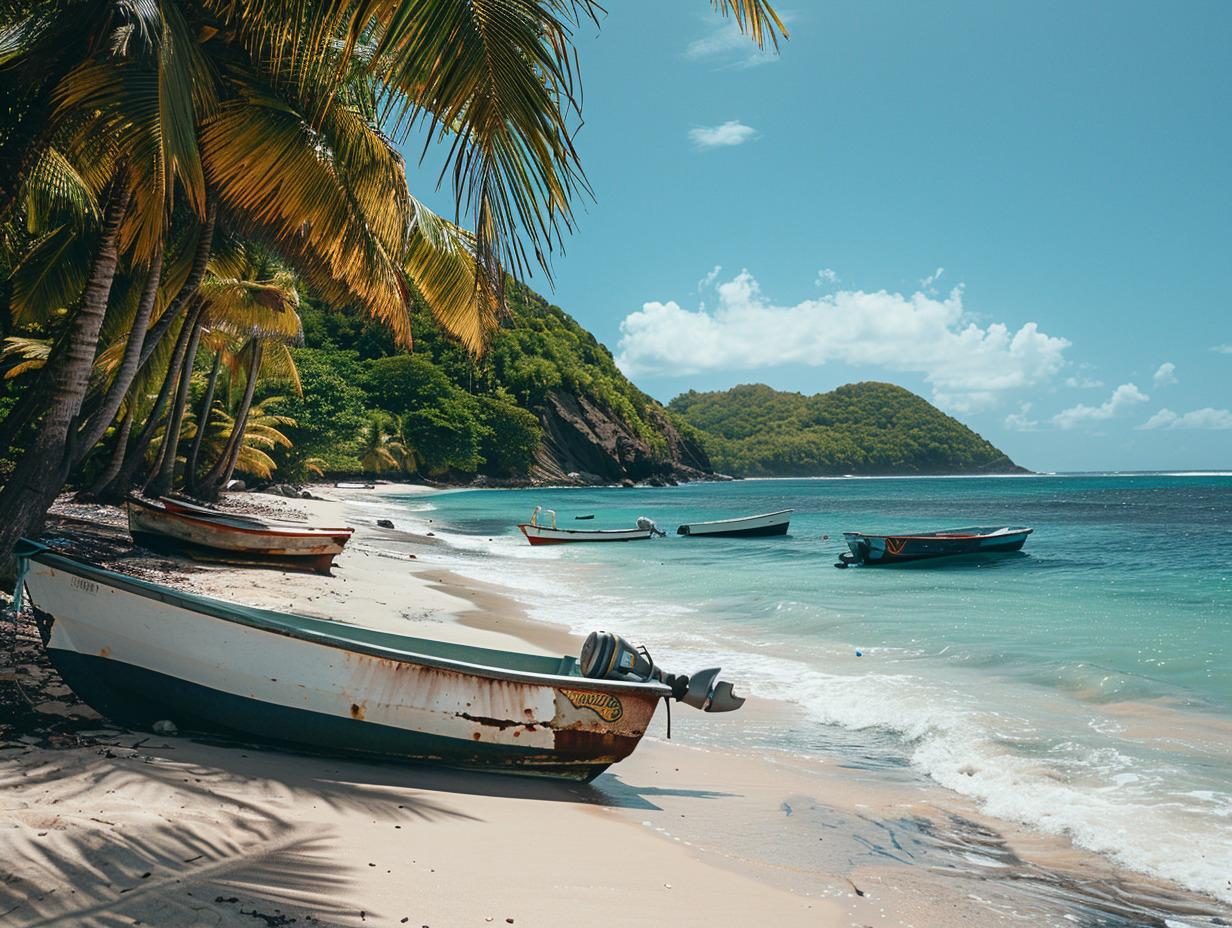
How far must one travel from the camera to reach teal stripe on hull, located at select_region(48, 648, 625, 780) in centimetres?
431

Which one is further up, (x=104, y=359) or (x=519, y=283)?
(x=104, y=359)

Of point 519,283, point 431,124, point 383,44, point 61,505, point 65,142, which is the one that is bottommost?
point 61,505

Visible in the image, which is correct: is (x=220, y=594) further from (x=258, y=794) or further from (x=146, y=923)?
(x=146, y=923)

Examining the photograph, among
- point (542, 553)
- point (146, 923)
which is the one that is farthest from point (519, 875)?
point (542, 553)

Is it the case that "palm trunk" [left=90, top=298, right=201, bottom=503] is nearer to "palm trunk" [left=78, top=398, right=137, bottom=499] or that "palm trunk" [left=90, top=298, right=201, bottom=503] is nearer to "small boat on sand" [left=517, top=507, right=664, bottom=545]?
"palm trunk" [left=78, top=398, right=137, bottom=499]

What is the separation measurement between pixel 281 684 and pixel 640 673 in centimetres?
236

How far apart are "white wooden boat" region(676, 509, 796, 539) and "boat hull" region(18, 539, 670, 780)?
2575 centimetres

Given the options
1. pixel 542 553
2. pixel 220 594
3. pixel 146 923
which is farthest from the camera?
pixel 542 553

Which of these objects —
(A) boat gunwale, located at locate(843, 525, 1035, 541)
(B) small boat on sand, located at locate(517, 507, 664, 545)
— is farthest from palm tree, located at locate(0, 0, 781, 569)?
(B) small boat on sand, located at locate(517, 507, 664, 545)

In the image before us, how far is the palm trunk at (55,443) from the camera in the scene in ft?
20.5

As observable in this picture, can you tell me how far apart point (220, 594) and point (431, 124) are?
778 centimetres

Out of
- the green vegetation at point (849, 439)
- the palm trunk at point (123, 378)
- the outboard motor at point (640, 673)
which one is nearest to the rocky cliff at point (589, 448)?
the green vegetation at point (849, 439)

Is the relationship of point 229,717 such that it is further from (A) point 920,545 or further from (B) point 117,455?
(A) point 920,545

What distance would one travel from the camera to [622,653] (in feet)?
17.0
